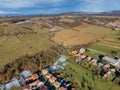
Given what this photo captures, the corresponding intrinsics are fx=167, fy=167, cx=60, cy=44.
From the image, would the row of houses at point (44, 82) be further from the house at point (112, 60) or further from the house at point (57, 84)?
the house at point (112, 60)

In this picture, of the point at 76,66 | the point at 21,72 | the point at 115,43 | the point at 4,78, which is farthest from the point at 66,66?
the point at 115,43

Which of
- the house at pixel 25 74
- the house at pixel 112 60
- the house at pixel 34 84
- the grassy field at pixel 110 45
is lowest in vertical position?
the house at pixel 34 84

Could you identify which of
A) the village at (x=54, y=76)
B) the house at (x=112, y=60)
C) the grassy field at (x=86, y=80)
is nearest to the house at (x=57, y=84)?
the village at (x=54, y=76)

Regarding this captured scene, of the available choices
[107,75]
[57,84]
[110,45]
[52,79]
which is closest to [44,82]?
[52,79]

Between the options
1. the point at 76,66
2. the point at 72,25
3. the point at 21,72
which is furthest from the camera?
the point at 72,25

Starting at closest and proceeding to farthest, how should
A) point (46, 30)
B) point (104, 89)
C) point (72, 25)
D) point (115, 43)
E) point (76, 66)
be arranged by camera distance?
point (104, 89), point (76, 66), point (115, 43), point (46, 30), point (72, 25)

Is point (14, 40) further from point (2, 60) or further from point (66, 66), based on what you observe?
point (66, 66)
